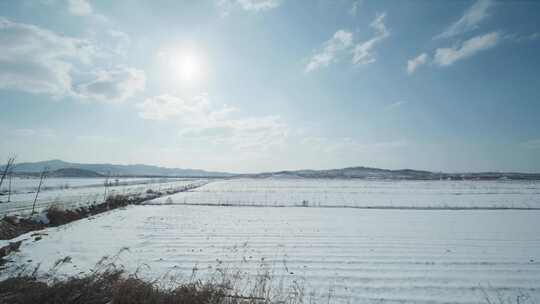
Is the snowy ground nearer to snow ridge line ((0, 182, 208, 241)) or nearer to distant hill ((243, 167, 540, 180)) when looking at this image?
snow ridge line ((0, 182, 208, 241))

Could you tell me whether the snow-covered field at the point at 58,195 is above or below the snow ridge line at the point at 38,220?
below

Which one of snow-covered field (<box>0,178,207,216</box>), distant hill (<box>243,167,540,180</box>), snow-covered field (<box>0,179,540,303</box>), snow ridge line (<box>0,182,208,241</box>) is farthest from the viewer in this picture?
distant hill (<box>243,167,540,180</box>)

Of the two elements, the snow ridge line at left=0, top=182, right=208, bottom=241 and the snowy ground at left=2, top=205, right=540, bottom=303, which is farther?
the snow ridge line at left=0, top=182, right=208, bottom=241

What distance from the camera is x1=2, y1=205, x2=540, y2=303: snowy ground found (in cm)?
517

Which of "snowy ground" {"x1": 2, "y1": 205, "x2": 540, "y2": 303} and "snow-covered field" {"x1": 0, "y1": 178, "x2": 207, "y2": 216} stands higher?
"snowy ground" {"x1": 2, "y1": 205, "x2": 540, "y2": 303}

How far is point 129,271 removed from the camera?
5.82 metres

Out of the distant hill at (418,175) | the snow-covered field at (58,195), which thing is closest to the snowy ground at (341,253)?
the snow-covered field at (58,195)

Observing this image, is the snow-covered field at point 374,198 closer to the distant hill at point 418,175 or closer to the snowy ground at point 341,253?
Result: the snowy ground at point 341,253

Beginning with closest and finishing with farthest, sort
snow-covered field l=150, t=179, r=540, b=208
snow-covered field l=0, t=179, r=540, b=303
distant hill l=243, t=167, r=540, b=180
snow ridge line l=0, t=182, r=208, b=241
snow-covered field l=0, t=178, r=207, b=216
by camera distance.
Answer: snow-covered field l=0, t=179, r=540, b=303 < snow ridge line l=0, t=182, r=208, b=241 < snow-covered field l=0, t=178, r=207, b=216 < snow-covered field l=150, t=179, r=540, b=208 < distant hill l=243, t=167, r=540, b=180

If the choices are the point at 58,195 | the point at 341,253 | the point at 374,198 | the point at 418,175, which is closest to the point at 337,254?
the point at 341,253

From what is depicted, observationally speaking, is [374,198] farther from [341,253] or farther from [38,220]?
[38,220]

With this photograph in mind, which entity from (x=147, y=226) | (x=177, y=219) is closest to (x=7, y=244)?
(x=147, y=226)

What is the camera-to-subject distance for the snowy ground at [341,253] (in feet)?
17.0

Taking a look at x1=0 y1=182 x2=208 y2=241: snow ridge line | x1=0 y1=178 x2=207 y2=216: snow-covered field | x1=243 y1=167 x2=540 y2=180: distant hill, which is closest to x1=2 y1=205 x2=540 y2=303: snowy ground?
x1=0 y1=182 x2=208 y2=241: snow ridge line
